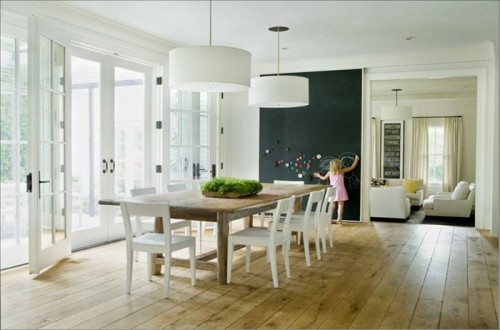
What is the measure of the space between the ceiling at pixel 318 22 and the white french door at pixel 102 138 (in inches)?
25.5

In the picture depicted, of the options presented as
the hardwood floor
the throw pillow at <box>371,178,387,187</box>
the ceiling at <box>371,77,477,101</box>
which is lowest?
the hardwood floor

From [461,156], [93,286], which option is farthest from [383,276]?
[461,156]

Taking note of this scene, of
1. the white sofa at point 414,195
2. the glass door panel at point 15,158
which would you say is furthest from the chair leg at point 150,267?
the white sofa at point 414,195

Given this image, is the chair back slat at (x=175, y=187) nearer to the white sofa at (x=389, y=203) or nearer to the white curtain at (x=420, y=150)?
the white sofa at (x=389, y=203)

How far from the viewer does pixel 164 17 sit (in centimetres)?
557

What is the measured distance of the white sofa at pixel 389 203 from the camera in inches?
343

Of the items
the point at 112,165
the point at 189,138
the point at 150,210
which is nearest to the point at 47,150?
the point at 112,165

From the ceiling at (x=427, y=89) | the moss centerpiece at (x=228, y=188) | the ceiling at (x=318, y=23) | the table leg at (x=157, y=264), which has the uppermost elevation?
the ceiling at (x=318, y=23)

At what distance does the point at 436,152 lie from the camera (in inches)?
497

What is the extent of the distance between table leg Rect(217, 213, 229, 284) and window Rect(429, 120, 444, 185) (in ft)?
32.2

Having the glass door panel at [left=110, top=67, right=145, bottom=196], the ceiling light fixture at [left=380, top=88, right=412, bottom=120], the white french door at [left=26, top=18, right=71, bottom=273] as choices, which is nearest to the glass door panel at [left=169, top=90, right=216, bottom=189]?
the glass door panel at [left=110, top=67, right=145, bottom=196]

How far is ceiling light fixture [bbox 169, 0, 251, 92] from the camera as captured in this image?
3939 millimetres

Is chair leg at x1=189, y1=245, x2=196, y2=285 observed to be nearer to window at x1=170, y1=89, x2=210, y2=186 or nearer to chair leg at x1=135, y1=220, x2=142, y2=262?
chair leg at x1=135, y1=220, x2=142, y2=262

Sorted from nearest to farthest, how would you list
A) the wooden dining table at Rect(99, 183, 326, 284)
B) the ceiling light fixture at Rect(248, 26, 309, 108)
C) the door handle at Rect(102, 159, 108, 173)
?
1. the wooden dining table at Rect(99, 183, 326, 284)
2. the ceiling light fixture at Rect(248, 26, 309, 108)
3. the door handle at Rect(102, 159, 108, 173)
